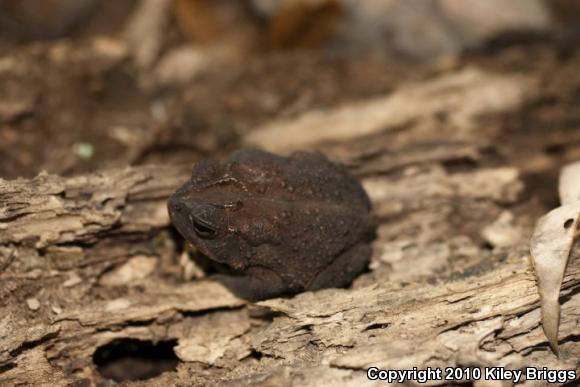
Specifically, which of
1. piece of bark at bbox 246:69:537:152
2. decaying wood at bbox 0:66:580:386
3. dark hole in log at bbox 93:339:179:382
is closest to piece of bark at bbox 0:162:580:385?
decaying wood at bbox 0:66:580:386

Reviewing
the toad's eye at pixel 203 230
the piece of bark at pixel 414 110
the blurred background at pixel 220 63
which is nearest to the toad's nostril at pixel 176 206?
the toad's eye at pixel 203 230

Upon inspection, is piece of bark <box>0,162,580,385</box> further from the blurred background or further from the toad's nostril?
the blurred background

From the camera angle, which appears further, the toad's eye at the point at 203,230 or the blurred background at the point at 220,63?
the blurred background at the point at 220,63

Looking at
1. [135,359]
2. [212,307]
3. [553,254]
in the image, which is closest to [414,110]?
[553,254]

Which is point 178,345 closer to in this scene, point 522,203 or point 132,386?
point 132,386

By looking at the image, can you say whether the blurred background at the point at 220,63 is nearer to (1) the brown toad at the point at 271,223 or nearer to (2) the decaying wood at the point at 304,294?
(2) the decaying wood at the point at 304,294

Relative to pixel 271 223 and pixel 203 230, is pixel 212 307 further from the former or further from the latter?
pixel 271 223
